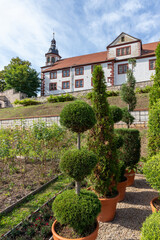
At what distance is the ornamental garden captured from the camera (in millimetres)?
2498

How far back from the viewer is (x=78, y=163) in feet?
8.23

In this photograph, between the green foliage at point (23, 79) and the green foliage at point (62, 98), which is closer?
the green foliage at point (62, 98)

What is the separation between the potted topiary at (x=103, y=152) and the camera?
3.55 m

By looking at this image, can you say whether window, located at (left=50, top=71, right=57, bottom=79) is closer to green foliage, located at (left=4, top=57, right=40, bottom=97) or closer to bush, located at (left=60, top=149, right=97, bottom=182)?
green foliage, located at (left=4, top=57, right=40, bottom=97)

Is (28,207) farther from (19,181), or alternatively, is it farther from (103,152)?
(103,152)

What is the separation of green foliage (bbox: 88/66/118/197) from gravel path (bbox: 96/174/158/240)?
617mm

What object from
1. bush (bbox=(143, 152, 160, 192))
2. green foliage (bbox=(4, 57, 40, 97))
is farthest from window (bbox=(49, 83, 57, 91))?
bush (bbox=(143, 152, 160, 192))

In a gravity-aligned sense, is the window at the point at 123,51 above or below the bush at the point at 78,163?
above

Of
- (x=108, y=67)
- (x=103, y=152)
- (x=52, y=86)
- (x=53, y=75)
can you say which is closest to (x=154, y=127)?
(x=103, y=152)

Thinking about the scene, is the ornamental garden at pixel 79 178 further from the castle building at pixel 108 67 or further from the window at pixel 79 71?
the window at pixel 79 71

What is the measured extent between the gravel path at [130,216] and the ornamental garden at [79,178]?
0.63 feet

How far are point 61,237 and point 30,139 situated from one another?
14.7 ft

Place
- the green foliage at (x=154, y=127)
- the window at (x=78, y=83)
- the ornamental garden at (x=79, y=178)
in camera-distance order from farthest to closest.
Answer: the window at (x=78, y=83) < the green foliage at (x=154, y=127) < the ornamental garden at (x=79, y=178)

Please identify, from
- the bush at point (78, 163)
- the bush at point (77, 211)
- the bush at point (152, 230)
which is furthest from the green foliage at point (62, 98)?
the bush at point (152, 230)
